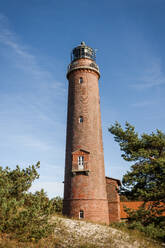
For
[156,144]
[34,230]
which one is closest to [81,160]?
[156,144]

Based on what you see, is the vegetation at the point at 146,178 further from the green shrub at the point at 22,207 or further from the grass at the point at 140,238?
the green shrub at the point at 22,207

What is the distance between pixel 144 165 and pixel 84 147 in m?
5.30

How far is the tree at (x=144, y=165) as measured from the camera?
1536 centimetres

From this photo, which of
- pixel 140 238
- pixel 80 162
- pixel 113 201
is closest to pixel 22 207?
pixel 140 238

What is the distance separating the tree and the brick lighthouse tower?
6.90 ft

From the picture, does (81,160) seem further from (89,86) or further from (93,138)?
(89,86)

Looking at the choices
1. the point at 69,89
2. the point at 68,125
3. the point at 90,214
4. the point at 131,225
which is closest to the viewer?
the point at 131,225

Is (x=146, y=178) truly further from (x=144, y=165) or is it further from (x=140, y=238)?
(x=140, y=238)

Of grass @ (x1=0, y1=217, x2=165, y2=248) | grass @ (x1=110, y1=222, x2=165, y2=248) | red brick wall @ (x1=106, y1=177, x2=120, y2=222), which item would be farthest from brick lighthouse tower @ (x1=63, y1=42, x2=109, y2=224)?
red brick wall @ (x1=106, y1=177, x2=120, y2=222)

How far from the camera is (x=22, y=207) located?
830cm

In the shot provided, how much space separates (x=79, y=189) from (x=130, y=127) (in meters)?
7.11

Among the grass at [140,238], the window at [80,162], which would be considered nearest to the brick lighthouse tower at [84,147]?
the window at [80,162]

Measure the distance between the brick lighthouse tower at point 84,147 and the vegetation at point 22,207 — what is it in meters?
8.04

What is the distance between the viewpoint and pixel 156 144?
1712 centimetres
